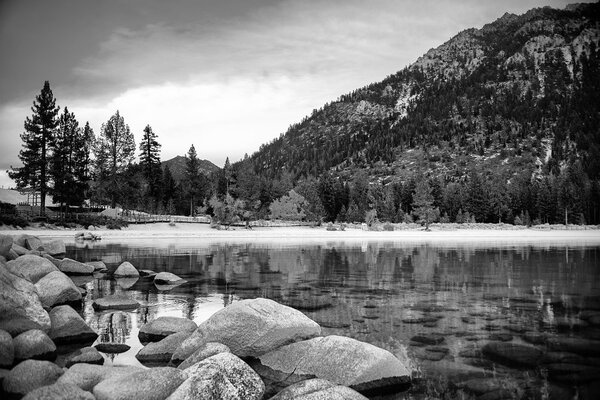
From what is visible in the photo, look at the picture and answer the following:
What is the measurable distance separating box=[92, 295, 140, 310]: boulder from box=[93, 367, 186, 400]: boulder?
903cm

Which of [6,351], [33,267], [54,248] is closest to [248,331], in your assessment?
[6,351]

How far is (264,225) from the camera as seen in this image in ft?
292

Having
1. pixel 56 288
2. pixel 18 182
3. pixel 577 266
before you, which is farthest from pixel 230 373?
pixel 18 182

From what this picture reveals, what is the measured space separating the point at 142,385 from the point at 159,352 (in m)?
3.39

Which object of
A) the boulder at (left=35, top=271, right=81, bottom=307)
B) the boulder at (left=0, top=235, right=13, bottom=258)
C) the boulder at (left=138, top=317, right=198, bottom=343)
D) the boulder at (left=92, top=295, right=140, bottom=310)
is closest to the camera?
the boulder at (left=138, top=317, right=198, bottom=343)

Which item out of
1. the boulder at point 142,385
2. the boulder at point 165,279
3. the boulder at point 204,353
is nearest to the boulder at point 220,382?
the boulder at point 142,385

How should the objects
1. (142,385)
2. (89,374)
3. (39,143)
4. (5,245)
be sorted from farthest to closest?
(39,143), (5,245), (89,374), (142,385)

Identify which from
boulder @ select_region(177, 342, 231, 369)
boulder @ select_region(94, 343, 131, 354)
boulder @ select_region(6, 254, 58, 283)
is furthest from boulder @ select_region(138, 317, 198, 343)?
boulder @ select_region(6, 254, 58, 283)

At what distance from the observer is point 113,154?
8850 cm

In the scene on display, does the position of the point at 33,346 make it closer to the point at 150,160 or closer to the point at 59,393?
the point at 59,393

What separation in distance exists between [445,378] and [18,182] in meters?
74.2

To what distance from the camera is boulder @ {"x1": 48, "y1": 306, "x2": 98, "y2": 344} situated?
11.3 m

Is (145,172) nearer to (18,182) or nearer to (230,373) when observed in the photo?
(18,182)

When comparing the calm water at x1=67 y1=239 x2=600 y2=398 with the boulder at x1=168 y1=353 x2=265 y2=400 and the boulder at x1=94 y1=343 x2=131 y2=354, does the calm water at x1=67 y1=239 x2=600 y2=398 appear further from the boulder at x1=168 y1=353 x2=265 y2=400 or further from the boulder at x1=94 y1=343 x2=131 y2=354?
the boulder at x1=168 y1=353 x2=265 y2=400
